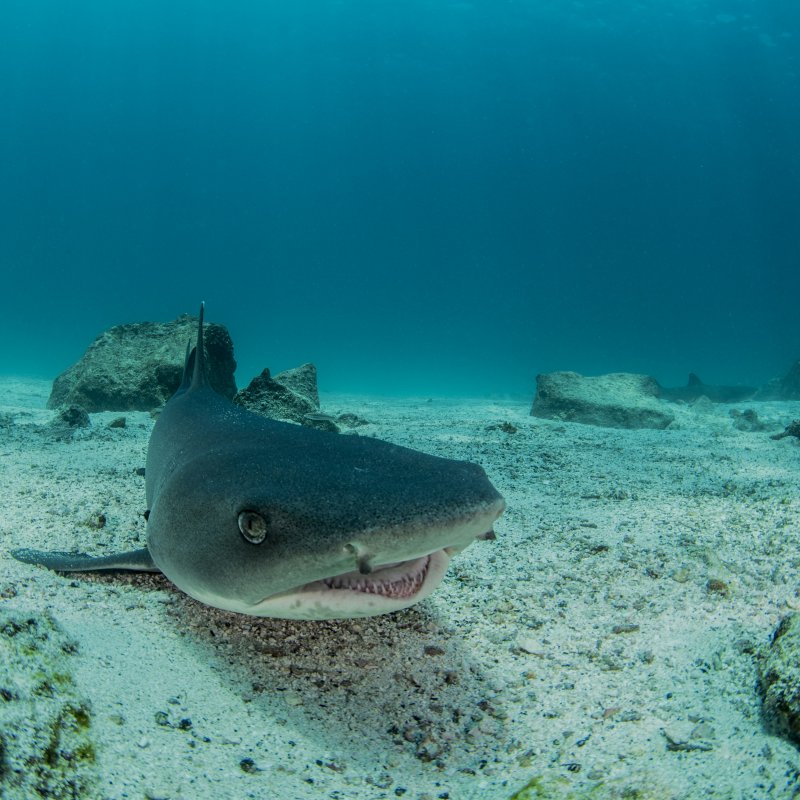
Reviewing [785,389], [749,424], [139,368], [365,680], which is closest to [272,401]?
[139,368]

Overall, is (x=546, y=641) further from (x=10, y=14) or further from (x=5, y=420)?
(x=10, y=14)

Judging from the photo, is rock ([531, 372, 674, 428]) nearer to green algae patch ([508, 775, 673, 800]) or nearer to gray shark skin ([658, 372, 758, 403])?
gray shark skin ([658, 372, 758, 403])

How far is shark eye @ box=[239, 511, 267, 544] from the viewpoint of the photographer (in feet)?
6.07

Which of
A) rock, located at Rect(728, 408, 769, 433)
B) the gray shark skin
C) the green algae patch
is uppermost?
the gray shark skin

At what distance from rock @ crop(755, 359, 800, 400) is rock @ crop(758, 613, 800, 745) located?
80.4 feet

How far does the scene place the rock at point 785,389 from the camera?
2245cm

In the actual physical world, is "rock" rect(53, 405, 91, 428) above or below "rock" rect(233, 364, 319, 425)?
below

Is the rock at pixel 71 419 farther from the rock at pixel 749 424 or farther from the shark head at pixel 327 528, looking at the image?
the rock at pixel 749 424

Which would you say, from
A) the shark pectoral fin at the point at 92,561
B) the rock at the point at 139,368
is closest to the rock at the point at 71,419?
the rock at the point at 139,368

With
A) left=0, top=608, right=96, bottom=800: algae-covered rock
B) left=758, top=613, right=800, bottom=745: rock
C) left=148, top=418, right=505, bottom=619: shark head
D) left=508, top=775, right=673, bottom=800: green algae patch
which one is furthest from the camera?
left=148, top=418, right=505, bottom=619: shark head

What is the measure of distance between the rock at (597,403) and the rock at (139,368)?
284 inches

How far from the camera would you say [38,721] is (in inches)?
52.7

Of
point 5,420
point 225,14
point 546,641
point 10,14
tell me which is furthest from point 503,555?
point 10,14

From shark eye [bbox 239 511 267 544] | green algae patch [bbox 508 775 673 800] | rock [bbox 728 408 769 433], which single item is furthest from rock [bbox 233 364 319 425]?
rock [bbox 728 408 769 433]
